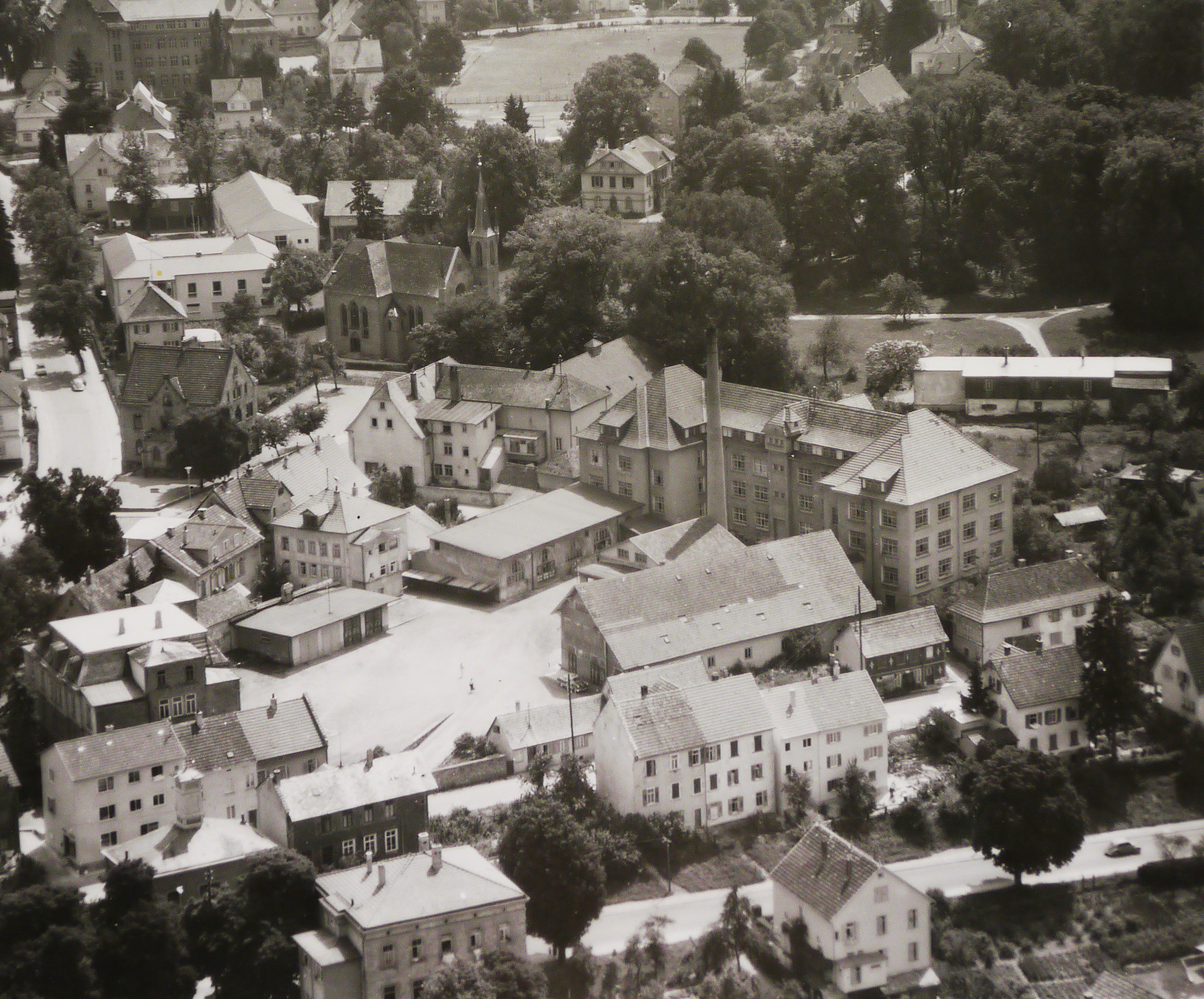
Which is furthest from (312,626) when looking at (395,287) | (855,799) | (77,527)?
(395,287)

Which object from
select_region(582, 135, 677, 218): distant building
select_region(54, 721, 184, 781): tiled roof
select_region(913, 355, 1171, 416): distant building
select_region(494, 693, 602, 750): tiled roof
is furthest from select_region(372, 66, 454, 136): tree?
select_region(54, 721, 184, 781): tiled roof

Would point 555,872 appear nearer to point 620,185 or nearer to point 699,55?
point 620,185

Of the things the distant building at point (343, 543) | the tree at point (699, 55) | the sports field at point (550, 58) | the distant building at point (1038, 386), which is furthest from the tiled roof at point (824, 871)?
the tree at point (699, 55)

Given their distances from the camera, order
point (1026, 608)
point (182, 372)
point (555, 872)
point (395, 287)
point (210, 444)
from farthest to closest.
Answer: point (395, 287) < point (182, 372) < point (210, 444) < point (1026, 608) < point (555, 872)

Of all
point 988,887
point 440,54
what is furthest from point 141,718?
point 440,54

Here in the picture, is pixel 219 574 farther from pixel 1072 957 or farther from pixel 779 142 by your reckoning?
pixel 779 142

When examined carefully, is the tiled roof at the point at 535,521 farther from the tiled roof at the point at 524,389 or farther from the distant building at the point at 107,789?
the distant building at the point at 107,789
